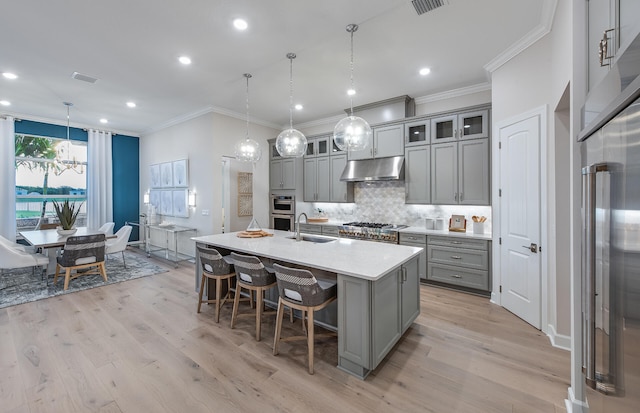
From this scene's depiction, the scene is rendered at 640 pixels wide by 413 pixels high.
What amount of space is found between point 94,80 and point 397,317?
551 cm

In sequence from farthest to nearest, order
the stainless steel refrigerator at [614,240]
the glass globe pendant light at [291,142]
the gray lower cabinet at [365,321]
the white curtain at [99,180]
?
the white curtain at [99,180]
the glass globe pendant light at [291,142]
the gray lower cabinet at [365,321]
the stainless steel refrigerator at [614,240]

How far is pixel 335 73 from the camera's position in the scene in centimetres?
400

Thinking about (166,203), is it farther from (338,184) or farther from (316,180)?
(338,184)

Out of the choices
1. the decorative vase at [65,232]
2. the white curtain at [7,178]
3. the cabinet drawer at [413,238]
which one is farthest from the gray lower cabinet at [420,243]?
the white curtain at [7,178]

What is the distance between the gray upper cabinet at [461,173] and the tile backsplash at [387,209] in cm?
39

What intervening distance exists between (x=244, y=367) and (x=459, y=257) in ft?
10.8

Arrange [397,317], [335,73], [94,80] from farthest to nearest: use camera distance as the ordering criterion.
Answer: [94,80] → [335,73] → [397,317]

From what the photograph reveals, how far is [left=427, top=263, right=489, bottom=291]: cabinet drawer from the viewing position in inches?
153

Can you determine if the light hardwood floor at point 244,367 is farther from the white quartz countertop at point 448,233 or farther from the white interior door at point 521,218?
the white quartz countertop at point 448,233

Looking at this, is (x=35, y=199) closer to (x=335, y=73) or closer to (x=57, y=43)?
(x=57, y=43)

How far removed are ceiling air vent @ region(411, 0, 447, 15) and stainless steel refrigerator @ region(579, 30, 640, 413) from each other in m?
1.73

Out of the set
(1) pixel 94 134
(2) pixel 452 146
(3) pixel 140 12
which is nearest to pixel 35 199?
(1) pixel 94 134

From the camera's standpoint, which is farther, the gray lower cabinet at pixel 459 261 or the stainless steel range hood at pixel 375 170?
the stainless steel range hood at pixel 375 170

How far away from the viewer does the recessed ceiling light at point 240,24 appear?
Answer: 2814 millimetres
